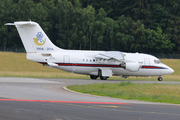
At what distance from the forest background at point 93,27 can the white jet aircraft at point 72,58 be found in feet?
147

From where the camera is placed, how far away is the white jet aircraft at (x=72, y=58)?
41.1 m

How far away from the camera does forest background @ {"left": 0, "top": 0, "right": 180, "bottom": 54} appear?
89.6 metres

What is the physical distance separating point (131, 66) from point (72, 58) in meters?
7.45

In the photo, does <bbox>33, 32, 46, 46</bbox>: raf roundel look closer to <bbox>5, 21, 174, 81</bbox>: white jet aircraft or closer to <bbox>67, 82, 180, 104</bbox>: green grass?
<bbox>5, 21, 174, 81</bbox>: white jet aircraft

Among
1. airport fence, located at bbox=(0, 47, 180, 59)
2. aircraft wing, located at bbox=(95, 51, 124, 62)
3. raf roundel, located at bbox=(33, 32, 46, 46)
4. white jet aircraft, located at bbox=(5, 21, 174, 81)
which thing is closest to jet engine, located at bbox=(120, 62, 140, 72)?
white jet aircraft, located at bbox=(5, 21, 174, 81)

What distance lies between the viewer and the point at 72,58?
41.5 metres

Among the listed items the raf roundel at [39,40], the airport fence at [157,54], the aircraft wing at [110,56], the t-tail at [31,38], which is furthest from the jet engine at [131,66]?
the airport fence at [157,54]

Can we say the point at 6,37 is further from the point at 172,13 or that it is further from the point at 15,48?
the point at 172,13

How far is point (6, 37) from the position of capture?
89.2 m

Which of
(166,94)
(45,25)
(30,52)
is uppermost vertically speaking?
(45,25)

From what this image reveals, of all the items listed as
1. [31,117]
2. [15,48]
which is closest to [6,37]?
[15,48]

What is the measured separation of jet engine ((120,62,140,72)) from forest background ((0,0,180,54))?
1803 inches

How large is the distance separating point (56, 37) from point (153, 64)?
2088 inches

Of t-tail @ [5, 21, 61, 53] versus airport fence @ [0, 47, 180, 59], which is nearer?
t-tail @ [5, 21, 61, 53]
